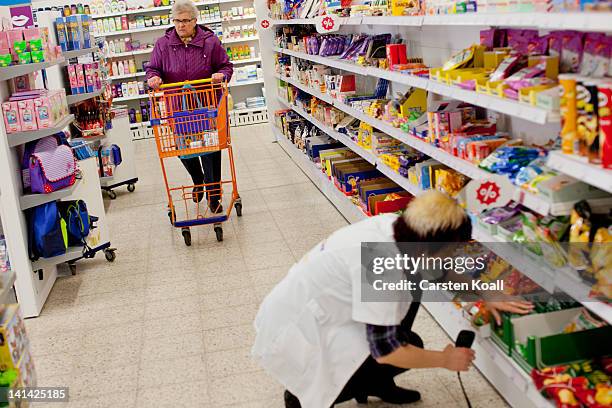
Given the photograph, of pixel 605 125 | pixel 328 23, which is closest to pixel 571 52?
pixel 605 125

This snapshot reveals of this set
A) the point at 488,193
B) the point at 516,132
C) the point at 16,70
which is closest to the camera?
the point at 488,193

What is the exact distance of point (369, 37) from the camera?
5.41 metres

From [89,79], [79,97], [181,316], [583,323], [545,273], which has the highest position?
[89,79]

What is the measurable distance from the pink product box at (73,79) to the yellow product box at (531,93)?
5134 millimetres

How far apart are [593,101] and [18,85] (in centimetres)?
432

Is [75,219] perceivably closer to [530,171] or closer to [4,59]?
[4,59]

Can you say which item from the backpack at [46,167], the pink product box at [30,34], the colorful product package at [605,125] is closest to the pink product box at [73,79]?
the pink product box at [30,34]

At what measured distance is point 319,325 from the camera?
265 cm

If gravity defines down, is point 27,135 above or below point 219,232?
above

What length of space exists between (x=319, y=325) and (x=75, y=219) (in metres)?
2.93

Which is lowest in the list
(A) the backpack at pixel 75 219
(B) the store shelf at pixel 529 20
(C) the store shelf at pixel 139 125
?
(C) the store shelf at pixel 139 125

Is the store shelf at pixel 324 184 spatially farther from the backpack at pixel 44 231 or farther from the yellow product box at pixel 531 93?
the yellow product box at pixel 531 93

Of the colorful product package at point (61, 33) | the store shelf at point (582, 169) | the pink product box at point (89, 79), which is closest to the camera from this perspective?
the store shelf at point (582, 169)

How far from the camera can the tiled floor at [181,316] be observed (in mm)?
3344
